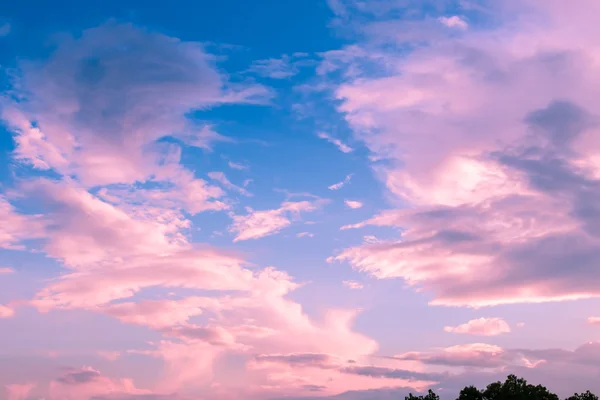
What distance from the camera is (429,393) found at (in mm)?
132875

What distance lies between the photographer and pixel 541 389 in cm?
12369

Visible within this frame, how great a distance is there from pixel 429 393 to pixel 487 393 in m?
14.3

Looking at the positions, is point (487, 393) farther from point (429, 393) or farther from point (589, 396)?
point (589, 396)

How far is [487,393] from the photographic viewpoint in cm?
12356

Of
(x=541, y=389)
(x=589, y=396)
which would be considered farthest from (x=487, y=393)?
(x=589, y=396)

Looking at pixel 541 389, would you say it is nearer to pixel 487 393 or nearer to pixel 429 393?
pixel 487 393

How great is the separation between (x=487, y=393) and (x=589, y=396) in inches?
1000

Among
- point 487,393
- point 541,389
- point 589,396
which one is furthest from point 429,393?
point 589,396

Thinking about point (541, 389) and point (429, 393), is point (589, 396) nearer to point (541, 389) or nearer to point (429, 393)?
point (541, 389)

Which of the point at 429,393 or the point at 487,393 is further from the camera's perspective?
the point at 429,393

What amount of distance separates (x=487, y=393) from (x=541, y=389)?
11743mm

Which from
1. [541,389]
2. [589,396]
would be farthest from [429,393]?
[589,396]

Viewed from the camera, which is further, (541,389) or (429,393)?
(429,393)

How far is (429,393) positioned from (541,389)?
2429 centimetres
